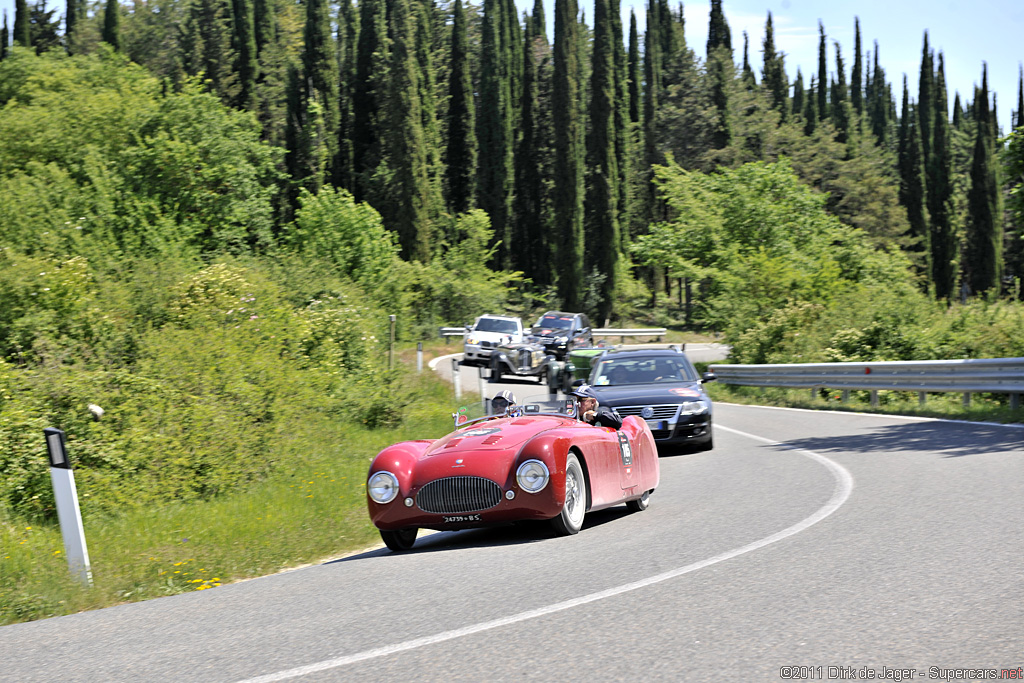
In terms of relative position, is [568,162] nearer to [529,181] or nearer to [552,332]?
[529,181]

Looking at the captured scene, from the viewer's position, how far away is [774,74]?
92500 millimetres

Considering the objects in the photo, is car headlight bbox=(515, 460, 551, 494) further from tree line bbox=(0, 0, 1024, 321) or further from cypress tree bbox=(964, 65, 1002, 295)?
cypress tree bbox=(964, 65, 1002, 295)

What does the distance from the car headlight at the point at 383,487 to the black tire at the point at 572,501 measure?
Answer: 1.35 meters

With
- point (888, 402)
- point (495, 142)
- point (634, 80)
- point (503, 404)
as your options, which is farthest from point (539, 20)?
point (503, 404)

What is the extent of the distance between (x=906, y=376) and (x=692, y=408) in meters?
8.05

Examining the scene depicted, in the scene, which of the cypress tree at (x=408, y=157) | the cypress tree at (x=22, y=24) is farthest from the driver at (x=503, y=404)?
the cypress tree at (x=22, y=24)

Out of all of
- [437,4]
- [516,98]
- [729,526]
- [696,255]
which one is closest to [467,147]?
[516,98]

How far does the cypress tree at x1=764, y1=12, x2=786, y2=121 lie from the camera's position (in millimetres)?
89169

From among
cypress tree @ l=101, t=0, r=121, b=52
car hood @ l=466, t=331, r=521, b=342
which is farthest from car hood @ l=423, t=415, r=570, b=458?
cypress tree @ l=101, t=0, r=121, b=52

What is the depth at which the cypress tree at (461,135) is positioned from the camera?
7175 cm

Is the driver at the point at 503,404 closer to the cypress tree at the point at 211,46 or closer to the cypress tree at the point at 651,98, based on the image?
the cypress tree at the point at 211,46

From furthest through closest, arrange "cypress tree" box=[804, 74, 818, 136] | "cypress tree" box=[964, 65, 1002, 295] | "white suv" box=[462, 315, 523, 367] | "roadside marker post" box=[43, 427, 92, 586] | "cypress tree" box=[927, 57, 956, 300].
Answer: "cypress tree" box=[804, 74, 818, 136], "cypress tree" box=[927, 57, 956, 300], "cypress tree" box=[964, 65, 1002, 295], "white suv" box=[462, 315, 523, 367], "roadside marker post" box=[43, 427, 92, 586]

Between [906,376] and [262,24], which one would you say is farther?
[262,24]

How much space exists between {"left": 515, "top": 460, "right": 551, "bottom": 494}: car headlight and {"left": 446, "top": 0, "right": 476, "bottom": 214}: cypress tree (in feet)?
208
